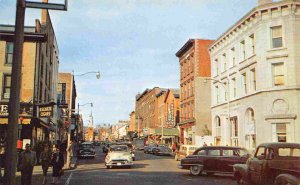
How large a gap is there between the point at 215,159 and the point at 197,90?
116ft

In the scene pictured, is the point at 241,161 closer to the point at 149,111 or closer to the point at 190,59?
the point at 190,59

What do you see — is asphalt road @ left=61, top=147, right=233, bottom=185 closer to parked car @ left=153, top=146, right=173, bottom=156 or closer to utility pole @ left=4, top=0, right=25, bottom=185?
utility pole @ left=4, top=0, right=25, bottom=185

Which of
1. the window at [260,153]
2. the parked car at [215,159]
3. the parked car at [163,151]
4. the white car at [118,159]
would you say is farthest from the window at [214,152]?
the parked car at [163,151]

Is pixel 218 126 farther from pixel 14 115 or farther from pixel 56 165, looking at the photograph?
pixel 14 115

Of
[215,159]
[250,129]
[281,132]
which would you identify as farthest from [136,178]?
[250,129]

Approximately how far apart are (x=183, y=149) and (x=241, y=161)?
491 inches

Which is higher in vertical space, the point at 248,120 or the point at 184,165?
the point at 248,120

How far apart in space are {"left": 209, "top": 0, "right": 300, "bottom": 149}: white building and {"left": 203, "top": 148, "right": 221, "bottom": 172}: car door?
1398 cm

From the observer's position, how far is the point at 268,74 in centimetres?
3416

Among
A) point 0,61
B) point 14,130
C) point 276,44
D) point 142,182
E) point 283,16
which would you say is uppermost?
point 283,16

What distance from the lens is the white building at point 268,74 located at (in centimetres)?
3309

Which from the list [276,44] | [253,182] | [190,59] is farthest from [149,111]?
[253,182]

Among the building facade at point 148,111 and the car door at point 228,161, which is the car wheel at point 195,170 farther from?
the building facade at point 148,111

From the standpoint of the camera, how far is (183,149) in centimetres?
3253
